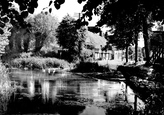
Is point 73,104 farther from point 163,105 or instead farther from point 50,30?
point 50,30

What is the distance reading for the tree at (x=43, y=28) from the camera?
62.3m

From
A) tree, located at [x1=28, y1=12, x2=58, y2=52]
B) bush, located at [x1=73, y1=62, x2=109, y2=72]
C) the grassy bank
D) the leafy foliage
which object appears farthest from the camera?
tree, located at [x1=28, y1=12, x2=58, y2=52]

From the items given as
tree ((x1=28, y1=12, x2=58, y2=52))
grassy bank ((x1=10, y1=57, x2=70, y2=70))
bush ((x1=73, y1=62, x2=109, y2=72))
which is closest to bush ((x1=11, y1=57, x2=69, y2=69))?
grassy bank ((x1=10, y1=57, x2=70, y2=70))

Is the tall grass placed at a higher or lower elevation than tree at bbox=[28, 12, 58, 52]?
lower

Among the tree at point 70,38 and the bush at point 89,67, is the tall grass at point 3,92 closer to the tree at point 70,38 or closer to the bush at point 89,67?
the bush at point 89,67

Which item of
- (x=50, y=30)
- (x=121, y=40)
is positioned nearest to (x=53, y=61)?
(x=121, y=40)

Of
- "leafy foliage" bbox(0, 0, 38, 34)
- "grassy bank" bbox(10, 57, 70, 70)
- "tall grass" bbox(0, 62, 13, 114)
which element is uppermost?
"leafy foliage" bbox(0, 0, 38, 34)

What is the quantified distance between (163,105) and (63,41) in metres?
43.8

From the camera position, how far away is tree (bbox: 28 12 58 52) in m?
62.3

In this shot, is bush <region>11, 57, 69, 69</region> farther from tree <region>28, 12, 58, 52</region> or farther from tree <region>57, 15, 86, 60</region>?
tree <region>28, 12, 58, 52</region>

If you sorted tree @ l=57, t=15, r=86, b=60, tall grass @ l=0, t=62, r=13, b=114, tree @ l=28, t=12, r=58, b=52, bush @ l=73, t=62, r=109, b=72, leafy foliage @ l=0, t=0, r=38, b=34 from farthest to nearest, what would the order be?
1. tree @ l=28, t=12, r=58, b=52
2. tree @ l=57, t=15, r=86, b=60
3. bush @ l=73, t=62, r=109, b=72
4. tall grass @ l=0, t=62, r=13, b=114
5. leafy foliage @ l=0, t=0, r=38, b=34

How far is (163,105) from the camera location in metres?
6.18

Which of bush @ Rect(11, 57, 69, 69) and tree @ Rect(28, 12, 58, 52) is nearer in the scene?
bush @ Rect(11, 57, 69, 69)

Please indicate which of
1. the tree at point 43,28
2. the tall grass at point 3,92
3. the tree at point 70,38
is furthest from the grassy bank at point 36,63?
the tall grass at point 3,92
